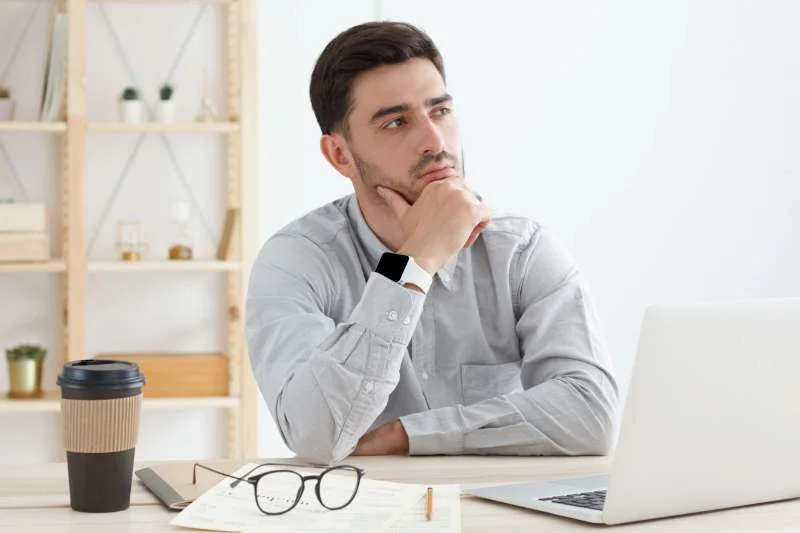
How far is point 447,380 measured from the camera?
6.65 feet

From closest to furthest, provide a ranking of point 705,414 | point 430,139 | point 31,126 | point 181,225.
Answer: point 705,414, point 430,139, point 31,126, point 181,225

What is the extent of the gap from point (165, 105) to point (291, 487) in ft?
7.66

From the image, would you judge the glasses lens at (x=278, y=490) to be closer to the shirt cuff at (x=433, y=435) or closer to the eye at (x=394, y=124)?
the shirt cuff at (x=433, y=435)

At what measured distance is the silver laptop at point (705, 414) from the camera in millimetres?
1187

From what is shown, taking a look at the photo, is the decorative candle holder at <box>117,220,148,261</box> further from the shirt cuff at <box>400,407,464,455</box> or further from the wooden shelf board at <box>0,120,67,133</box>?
the shirt cuff at <box>400,407,464,455</box>

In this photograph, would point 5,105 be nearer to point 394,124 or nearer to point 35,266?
point 35,266

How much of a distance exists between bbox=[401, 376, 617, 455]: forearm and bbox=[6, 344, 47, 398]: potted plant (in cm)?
200

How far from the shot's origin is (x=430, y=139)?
6.51ft

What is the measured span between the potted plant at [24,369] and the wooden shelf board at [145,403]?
34 mm

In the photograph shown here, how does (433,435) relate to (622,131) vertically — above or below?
below

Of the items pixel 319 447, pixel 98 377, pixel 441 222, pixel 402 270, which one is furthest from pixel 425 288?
pixel 98 377

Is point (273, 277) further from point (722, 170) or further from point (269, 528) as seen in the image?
point (722, 170)

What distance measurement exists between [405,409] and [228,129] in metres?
1.72

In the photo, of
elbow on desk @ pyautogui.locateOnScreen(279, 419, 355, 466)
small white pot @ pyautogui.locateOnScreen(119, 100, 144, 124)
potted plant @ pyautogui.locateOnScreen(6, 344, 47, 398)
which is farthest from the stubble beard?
potted plant @ pyautogui.locateOnScreen(6, 344, 47, 398)
